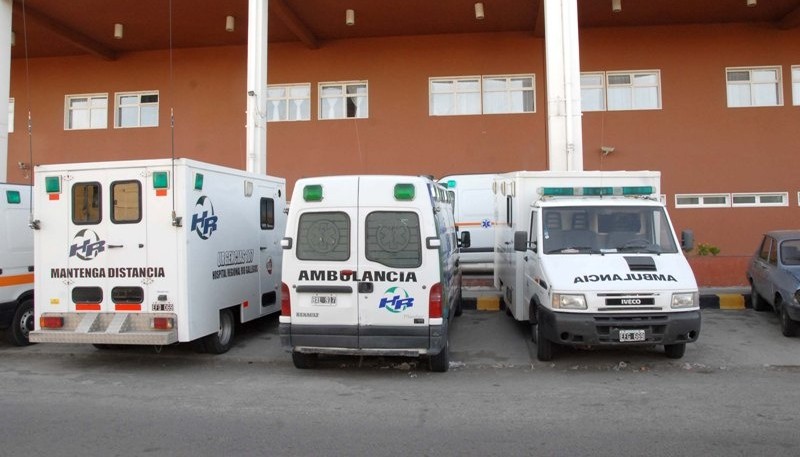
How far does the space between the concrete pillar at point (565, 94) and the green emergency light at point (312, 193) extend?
665cm

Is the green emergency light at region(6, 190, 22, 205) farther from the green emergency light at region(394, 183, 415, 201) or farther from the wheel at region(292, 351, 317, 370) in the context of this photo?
the green emergency light at region(394, 183, 415, 201)

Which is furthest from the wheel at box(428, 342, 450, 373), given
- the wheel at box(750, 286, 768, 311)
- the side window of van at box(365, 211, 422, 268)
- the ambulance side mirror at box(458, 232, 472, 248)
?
the wheel at box(750, 286, 768, 311)

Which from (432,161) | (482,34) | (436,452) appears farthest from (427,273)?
(482,34)

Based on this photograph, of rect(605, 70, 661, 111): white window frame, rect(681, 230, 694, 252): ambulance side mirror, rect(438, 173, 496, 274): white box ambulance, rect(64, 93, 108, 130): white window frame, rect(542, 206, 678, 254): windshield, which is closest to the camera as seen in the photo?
rect(542, 206, 678, 254): windshield

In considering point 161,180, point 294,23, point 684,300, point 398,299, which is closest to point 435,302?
point 398,299

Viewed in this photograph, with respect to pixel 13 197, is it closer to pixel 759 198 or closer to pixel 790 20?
pixel 759 198

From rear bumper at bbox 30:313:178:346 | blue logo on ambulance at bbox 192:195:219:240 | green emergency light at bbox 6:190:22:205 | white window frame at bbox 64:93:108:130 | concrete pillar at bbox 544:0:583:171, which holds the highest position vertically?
white window frame at bbox 64:93:108:130

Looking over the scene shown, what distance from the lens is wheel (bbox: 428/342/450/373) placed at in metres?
7.23

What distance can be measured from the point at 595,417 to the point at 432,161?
12.0m

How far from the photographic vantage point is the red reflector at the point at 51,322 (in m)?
7.55

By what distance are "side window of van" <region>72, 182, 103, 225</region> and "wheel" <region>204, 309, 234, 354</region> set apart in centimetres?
207

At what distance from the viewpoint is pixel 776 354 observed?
317 inches

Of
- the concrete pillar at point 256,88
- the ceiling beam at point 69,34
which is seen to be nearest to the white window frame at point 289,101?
the concrete pillar at point 256,88

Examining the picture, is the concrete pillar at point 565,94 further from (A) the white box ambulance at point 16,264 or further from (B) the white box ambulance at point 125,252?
(A) the white box ambulance at point 16,264
